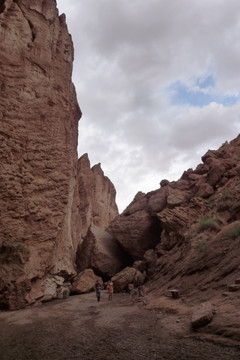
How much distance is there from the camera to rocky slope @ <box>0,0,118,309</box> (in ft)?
62.3

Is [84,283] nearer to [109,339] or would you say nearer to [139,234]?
[139,234]

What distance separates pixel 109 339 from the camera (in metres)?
7.92

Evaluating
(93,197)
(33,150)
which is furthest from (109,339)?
(93,197)

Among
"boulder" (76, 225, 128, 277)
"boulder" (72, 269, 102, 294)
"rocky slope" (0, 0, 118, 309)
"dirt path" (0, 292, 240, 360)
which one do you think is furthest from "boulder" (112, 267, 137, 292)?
"dirt path" (0, 292, 240, 360)

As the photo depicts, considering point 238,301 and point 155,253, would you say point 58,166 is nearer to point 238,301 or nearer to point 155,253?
point 155,253

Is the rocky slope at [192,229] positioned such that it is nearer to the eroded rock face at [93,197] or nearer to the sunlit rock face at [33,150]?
the sunlit rock face at [33,150]

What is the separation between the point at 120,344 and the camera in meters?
7.24

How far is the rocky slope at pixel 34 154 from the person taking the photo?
19000 mm

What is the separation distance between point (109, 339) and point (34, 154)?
16.9m

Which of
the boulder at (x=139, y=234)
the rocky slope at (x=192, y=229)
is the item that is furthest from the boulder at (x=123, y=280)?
the boulder at (x=139, y=234)

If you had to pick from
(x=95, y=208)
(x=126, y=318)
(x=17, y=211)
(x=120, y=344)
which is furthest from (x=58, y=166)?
(x=95, y=208)

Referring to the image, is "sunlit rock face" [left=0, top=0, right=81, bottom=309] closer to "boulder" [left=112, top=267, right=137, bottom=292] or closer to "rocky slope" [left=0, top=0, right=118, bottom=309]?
"rocky slope" [left=0, top=0, right=118, bottom=309]

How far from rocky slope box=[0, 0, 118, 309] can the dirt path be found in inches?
265

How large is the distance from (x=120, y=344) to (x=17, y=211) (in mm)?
14922
